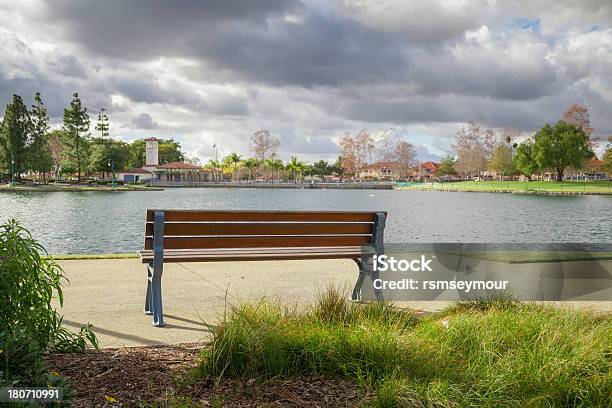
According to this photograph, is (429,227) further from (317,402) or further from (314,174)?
(314,174)

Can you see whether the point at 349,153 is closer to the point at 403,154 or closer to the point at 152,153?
the point at 403,154

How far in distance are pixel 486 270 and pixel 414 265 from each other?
3.84ft

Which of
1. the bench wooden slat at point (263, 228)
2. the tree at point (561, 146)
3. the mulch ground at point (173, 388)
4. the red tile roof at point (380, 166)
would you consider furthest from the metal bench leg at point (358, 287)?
the red tile roof at point (380, 166)

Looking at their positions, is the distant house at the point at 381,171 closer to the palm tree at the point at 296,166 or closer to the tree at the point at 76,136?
the palm tree at the point at 296,166

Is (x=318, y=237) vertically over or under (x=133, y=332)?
over

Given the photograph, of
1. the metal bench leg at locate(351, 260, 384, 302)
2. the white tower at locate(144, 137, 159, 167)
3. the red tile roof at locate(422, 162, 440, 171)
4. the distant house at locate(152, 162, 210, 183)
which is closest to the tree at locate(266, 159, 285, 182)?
the distant house at locate(152, 162, 210, 183)

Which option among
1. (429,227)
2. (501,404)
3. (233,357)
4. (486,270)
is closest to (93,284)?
(233,357)

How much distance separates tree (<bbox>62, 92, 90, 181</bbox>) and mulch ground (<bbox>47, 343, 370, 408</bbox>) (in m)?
89.9

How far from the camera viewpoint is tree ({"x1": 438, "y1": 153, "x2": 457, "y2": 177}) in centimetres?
14605

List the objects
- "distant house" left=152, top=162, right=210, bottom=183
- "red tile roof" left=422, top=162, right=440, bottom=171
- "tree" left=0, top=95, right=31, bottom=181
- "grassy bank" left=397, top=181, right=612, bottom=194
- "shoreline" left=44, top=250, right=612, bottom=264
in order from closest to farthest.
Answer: "shoreline" left=44, top=250, right=612, bottom=264 → "tree" left=0, top=95, right=31, bottom=181 → "grassy bank" left=397, top=181, right=612, bottom=194 → "distant house" left=152, top=162, right=210, bottom=183 → "red tile roof" left=422, top=162, right=440, bottom=171

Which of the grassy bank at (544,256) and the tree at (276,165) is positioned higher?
the tree at (276,165)

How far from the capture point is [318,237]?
528 centimetres

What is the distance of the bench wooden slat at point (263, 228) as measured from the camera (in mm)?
4766

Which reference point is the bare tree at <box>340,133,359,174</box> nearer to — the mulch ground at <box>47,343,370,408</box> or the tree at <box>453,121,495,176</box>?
the tree at <box>453,121,495,176</box>
